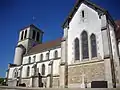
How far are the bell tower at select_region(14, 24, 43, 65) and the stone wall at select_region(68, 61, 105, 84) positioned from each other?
23975mm

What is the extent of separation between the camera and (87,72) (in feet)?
59.1

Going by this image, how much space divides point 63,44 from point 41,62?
41.0ft

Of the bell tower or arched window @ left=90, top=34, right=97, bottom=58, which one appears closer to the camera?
arched window @ left=90, top=34, right=97, bottom=58

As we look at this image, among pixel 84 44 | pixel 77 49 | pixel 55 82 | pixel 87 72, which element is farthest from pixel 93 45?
pixel 55 82

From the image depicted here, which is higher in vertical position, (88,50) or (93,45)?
(93,45)

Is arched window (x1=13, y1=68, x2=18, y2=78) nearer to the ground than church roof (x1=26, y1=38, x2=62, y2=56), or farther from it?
nearer to the ground

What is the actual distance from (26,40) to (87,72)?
95.3 feet

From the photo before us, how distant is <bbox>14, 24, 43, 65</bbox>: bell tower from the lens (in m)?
40.7

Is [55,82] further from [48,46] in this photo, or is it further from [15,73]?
[15,73]

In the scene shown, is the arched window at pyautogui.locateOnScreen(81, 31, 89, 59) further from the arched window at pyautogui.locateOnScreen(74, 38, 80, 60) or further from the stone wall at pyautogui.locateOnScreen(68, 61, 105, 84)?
the stone wall at pyautogui.locateOnScreen(68, 61, 105, 84)

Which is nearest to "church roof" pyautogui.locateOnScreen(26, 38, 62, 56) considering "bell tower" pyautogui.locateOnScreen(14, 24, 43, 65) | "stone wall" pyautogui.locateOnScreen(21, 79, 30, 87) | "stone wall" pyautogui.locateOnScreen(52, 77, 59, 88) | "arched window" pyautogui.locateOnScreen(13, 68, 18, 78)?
"bell tower" pyautogui.locateOnScreen(14, 24, 43, 65)

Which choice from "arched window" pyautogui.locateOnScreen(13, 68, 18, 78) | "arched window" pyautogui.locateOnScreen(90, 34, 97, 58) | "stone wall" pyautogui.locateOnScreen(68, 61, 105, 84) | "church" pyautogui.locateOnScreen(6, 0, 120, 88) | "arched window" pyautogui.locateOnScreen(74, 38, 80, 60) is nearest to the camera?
"church" pyautogui.locateOnScreen(6, 0, 120, 88)

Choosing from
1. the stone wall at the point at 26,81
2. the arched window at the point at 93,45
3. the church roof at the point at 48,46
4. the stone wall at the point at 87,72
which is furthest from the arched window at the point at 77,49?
the stone wall at the point at 26,81

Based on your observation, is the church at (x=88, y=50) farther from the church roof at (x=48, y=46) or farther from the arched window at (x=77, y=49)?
the church roof at (x=48, y=46)
